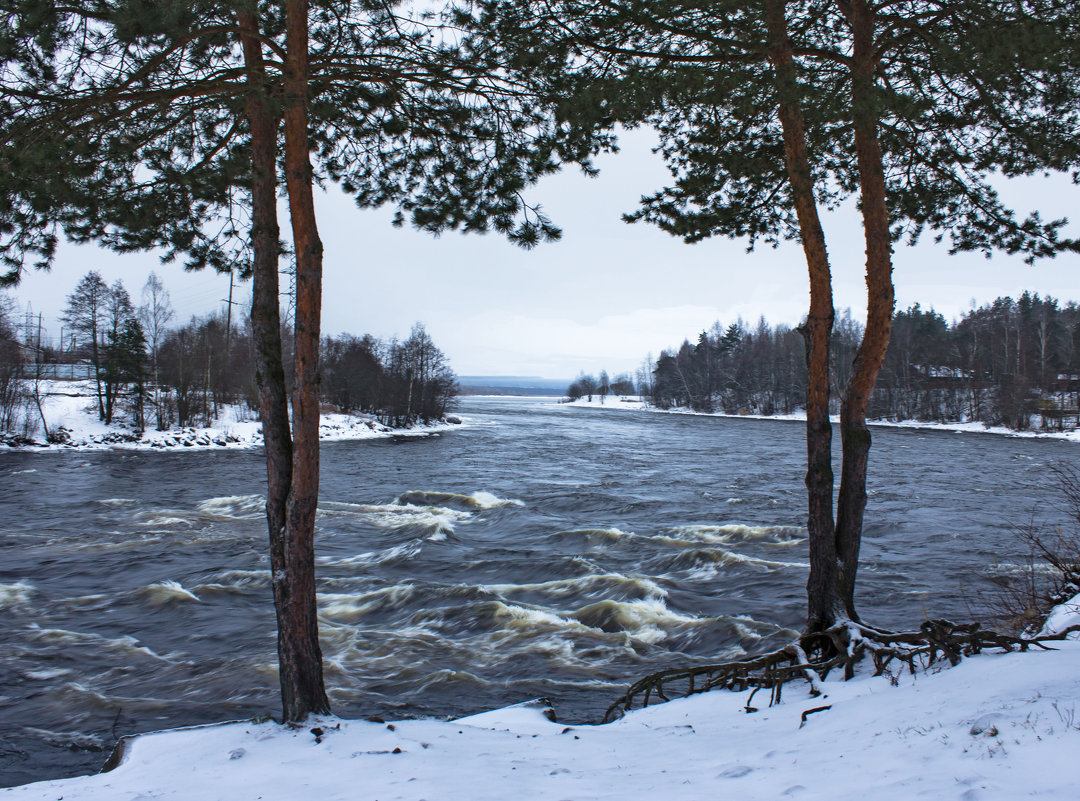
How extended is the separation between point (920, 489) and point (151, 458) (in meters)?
36.6

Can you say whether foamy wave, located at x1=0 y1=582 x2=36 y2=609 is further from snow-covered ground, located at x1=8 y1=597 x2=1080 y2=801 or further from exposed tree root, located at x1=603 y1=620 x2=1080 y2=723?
exposed tree root, located at x1=603 y1=620 x2=1080 y2=723

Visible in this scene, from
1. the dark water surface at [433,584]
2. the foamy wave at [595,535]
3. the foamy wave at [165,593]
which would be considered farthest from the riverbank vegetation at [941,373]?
the foamy wave at [165,593]

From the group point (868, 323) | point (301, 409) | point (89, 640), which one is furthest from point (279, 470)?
point (89, 640)

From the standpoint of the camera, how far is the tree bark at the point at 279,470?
544 cm

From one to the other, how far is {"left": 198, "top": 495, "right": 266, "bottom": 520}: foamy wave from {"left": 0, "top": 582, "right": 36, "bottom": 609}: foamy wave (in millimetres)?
6897

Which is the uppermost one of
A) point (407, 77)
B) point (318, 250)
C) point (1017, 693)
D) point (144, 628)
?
point (407, 77)

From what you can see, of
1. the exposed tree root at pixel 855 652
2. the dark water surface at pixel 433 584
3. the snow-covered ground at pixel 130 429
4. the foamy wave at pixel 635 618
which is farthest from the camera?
the snow-covered ground at pixel 130 429

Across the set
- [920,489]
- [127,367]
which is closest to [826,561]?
[920,489]

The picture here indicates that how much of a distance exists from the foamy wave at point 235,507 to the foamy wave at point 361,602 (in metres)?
8.78

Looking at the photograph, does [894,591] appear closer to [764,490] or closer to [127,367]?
[764,490]

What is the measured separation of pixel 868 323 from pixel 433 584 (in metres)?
9.00

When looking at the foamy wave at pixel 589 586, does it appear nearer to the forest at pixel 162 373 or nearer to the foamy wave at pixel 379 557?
the foamy wave at pixel 379 557

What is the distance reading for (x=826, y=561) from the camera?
646 cm

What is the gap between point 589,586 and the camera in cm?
1188
